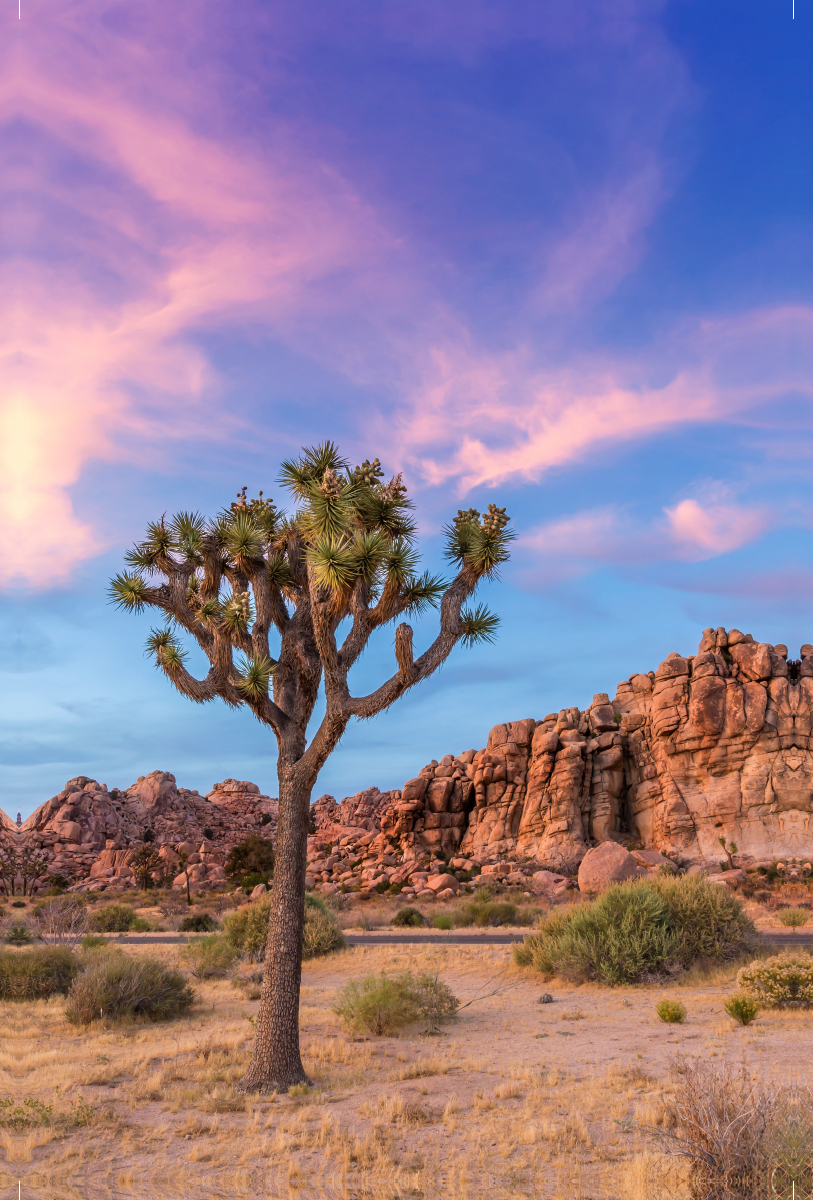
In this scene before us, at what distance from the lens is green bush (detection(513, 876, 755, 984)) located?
1723 cm

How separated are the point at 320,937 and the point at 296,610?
15.2m

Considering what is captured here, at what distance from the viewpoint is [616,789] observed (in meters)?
63.3

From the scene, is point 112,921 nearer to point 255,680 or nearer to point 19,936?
point 19,936

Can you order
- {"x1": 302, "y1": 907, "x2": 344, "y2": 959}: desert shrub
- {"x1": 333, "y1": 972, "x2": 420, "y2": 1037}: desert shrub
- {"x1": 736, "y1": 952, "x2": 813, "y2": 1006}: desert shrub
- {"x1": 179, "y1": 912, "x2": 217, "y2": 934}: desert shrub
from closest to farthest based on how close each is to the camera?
{"x1": 333, "y1": 972, "x2": 420, "y2": 1037}: desert shrub, {"x1": 736, "y1": 952, "x2": 813, "y2": 1006}: desert shrub, {"x1": 302, "y1": 907, "x2": 344, "y2": 959}: desert shrub, {"x1": 179, "y1": 912, "x2": 217, "y2": 934}: desert shrub

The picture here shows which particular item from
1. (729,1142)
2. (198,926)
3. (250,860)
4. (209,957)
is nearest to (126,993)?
(209,957)

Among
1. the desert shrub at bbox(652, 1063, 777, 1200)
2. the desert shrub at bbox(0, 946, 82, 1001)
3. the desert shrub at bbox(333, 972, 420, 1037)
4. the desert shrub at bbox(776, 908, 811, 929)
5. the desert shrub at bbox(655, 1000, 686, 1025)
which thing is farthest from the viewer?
the desert shrub at bbox(776, 908, 811, 929)

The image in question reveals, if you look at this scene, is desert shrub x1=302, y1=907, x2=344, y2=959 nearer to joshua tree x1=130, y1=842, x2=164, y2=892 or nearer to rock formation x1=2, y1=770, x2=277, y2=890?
rock formation x1=2, y1=770, x2=277, y2=890

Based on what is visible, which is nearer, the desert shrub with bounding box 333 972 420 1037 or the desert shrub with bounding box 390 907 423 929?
the desert shrub with bounding box 333 972 420 1037

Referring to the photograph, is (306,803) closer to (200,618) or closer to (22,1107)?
(200,618)

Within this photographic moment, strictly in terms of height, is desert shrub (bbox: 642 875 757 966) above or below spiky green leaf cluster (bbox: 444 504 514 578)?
below

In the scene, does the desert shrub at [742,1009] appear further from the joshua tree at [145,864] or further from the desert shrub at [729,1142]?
the joshua tree at [145,864]

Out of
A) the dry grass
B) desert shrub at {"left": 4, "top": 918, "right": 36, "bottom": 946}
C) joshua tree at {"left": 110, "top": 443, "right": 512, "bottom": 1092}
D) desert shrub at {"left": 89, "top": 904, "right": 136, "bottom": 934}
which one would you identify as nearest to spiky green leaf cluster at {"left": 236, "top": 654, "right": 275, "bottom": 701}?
joshua tree at {"left": 110, "top": 443, "right": 512, "bottom": 1092}

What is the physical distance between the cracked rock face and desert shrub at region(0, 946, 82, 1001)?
145 feet

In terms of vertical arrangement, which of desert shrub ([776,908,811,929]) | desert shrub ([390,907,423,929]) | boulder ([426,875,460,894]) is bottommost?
desert shrub ([776,908,811,929])
